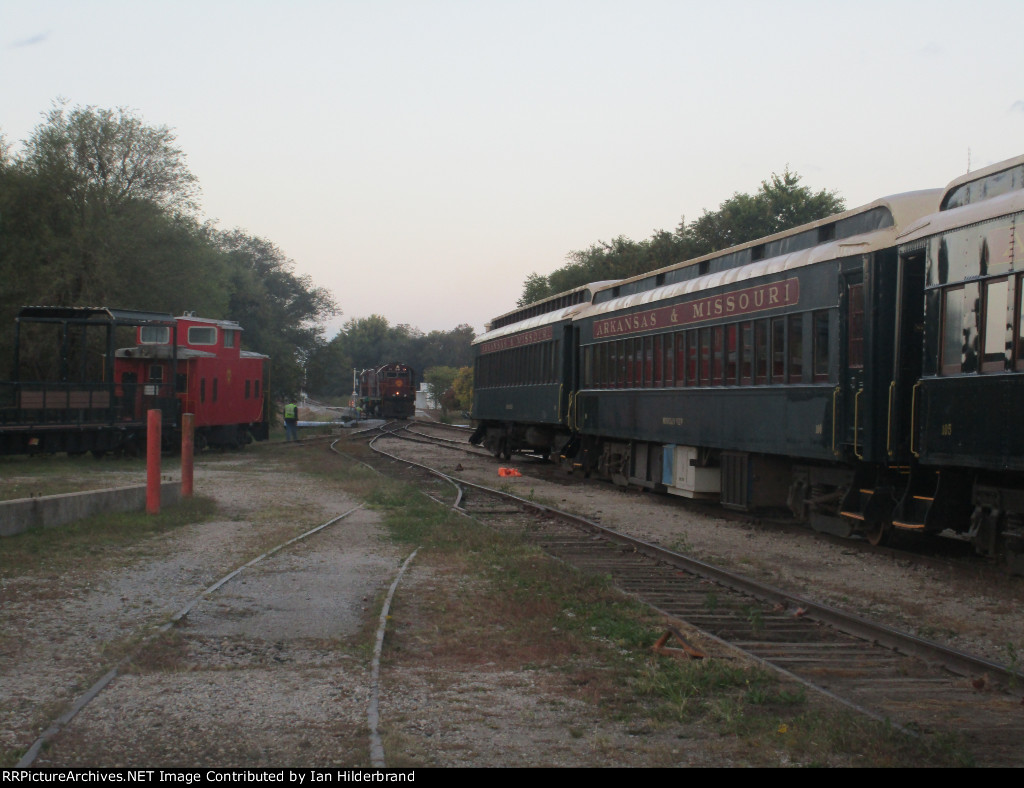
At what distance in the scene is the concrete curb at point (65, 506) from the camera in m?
11.7

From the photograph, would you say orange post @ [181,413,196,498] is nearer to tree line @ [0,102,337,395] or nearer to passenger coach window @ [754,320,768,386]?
passenger coach window @ [754,320,768,386]

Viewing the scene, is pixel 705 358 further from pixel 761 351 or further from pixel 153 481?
pixel 153 481

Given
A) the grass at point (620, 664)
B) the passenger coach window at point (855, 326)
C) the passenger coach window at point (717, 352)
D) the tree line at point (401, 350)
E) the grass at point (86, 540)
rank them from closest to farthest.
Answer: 1. the grass at point (620, 664)
2. the grass at point (86, 540)
3. the passenger coach window at point (855, 326)
4. the passenger coach window at point (717, 352)
5. the tree line at point (401, 350)

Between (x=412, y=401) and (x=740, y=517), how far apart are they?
57.9 metres

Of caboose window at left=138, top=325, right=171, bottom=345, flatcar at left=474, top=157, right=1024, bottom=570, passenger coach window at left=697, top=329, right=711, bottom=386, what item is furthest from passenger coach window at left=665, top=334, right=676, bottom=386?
caboose window at left=138, top=325, right=171, bottom=345

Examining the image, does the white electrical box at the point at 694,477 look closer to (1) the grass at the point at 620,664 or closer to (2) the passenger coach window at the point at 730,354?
(2) the passenger coach window at the point at 730,354

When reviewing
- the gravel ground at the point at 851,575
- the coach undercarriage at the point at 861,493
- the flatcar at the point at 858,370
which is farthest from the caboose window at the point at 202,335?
the coach undercarriage at the point at 861,493

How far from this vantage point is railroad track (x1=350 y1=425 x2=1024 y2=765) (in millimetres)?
5406

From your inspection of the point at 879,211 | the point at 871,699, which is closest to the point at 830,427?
the point at 879,211

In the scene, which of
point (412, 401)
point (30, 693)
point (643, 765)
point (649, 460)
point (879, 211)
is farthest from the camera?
point (412, 401)

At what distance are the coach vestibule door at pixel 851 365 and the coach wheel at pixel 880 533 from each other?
3.12 ft

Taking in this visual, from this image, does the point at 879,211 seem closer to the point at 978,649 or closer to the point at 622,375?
the point at 978,649

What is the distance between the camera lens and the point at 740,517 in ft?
49.6

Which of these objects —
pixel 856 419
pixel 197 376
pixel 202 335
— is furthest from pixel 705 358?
pixel 202 335
